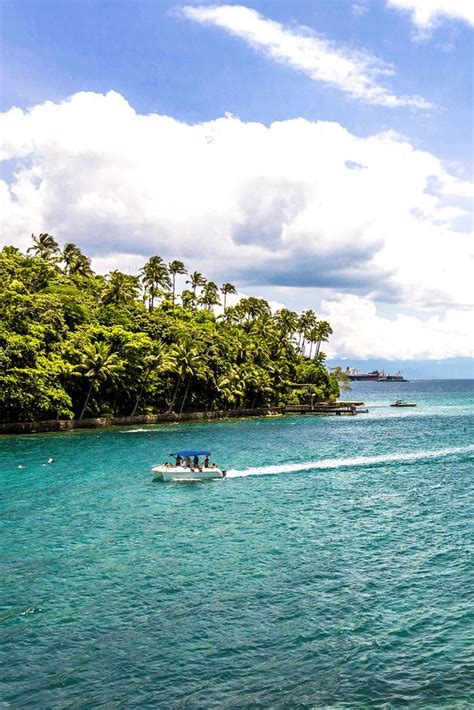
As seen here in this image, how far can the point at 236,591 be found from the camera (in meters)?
24.2

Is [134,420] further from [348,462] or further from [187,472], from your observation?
[187,472]

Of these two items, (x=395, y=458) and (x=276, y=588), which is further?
(x=395, y=458)

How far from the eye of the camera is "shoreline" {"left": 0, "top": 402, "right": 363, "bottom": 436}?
8319 cm

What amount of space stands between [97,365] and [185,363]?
2108 cm

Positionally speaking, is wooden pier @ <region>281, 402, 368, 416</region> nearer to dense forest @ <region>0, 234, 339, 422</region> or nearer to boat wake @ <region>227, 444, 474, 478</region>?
dense forest @ <region>0, 234, 339, 422</region>

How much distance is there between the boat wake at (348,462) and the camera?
55688mm

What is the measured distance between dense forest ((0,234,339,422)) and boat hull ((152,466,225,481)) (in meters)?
35.1

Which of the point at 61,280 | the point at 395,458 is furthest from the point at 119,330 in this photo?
the point at 395,458

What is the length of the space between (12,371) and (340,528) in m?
58.5

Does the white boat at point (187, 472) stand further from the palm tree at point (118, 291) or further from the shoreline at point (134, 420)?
the palm tree at point (118, 291)

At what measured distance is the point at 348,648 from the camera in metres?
19.2

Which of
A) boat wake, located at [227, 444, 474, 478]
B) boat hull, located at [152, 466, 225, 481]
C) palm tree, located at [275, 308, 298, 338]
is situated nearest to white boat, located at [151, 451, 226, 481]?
boat hull, located at [152, 466, 225, 481]

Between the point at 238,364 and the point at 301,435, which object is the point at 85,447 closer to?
the point at 301,435

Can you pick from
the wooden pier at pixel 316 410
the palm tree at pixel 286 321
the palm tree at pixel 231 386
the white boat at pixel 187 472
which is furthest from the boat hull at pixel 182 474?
the palm tree at pixel 286 321
